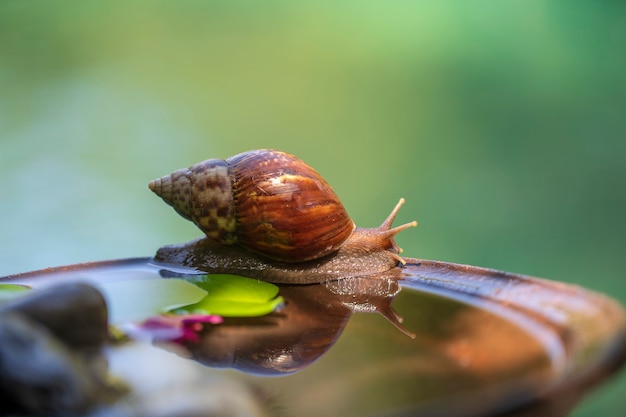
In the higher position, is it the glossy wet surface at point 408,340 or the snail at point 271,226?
the snail at point 271,226

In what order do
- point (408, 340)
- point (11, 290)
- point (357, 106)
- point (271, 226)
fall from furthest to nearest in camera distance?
point (357, 106), point (271, 226), point (11, 290), point (408, 340)

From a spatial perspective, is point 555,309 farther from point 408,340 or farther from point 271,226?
point 271,226

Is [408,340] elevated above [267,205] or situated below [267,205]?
below

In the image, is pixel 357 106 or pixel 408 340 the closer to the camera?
pixel 408 340

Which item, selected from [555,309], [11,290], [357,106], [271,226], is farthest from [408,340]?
[357,106]

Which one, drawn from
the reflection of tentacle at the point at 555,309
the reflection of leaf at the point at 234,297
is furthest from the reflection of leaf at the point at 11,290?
the reflection of tentacle at the point at 555,309

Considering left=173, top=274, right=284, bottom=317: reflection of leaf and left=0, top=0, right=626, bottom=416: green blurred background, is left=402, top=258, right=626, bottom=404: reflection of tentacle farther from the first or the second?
left=0, top=0, right=626, bottom=416: green blurred background

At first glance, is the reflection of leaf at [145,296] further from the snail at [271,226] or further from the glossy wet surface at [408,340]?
the snail at [271,226]
